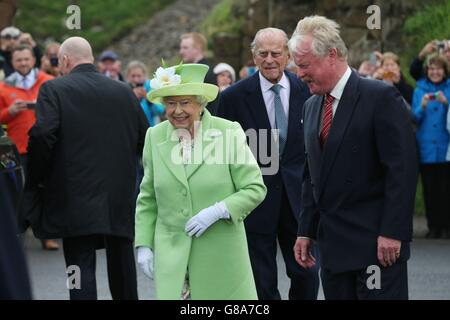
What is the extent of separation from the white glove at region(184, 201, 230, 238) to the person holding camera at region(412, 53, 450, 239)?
713 centimetres

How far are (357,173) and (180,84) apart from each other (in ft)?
3.59

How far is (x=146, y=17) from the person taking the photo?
28828 mm

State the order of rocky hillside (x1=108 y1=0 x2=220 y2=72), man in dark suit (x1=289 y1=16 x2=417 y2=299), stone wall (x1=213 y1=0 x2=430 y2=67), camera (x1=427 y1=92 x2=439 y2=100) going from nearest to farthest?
man in dark suit (x1=289 y1=16 x2=417 y2=299) < camera (x1=427 y1=92 x2=439 y2=100) < stone wall (x1=213 y1=0 x2=430 y2=67) < rocky hillside (x1=108 y1=0 x2=220 y2=72)

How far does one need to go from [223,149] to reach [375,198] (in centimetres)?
88

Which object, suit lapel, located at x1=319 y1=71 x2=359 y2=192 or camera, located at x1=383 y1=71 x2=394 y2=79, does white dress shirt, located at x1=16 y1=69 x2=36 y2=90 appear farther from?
suit lapel, located at x1=319 y1=71 x2=359 y2=192

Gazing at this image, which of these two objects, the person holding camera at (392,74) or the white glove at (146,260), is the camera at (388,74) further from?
the white glove at (146,260)

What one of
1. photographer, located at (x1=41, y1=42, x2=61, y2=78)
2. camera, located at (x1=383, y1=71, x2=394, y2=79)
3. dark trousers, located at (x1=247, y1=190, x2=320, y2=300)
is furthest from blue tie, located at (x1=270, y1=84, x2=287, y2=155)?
photographer, located at (x1=41, y1=42, x2=61, y2=78)

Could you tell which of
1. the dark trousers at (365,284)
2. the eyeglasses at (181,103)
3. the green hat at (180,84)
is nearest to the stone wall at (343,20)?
the green hat at (180,84)

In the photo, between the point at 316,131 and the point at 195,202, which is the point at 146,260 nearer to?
the point at 195,202

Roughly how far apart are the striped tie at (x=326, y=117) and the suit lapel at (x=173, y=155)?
766mm

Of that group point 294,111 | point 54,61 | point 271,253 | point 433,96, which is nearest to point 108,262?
point 271,253

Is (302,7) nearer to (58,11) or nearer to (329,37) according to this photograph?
(58,11)

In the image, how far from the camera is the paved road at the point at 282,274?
10031 mm

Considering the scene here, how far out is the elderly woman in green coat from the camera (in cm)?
634
